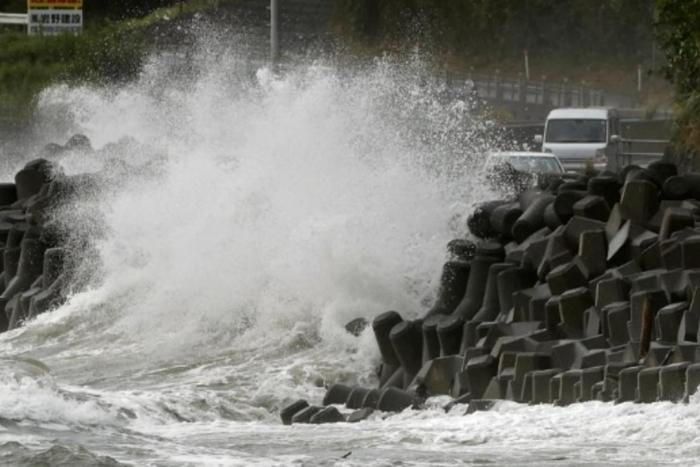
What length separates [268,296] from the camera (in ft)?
65.2

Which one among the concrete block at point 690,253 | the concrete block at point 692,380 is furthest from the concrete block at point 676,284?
the concrete block at point 692,380

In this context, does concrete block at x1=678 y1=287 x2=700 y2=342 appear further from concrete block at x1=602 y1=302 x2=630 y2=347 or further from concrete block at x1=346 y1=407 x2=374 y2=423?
concrete block at x1=346 y1=407 x2=374 y2=423

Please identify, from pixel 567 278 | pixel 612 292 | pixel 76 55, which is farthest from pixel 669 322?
pixel 76 55

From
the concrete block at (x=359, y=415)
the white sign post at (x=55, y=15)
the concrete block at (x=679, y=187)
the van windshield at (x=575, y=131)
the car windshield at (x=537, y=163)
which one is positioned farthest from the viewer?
the white sign post at (x=55, y=15)

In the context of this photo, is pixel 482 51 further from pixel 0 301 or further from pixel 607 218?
pixel 607 218

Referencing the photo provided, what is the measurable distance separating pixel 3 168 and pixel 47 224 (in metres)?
11.1

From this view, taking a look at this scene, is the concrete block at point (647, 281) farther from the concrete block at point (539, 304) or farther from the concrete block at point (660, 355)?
the concrete block at point (660, 355)

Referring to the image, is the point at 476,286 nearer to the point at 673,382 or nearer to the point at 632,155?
the point at 673,382

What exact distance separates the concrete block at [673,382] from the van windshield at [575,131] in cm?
2368

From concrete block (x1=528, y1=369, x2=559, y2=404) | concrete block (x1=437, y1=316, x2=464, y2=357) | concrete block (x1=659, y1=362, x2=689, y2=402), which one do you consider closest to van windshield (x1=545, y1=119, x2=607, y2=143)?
concrete block (x1=437, y1=316, x2=464, y2=357)

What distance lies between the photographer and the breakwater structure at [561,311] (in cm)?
1359

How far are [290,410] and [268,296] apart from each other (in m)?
4.90

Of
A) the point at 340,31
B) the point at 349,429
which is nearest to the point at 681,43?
the point at 349,429

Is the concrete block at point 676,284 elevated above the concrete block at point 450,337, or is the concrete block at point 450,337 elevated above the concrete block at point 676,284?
the concrete block at point 676,284
